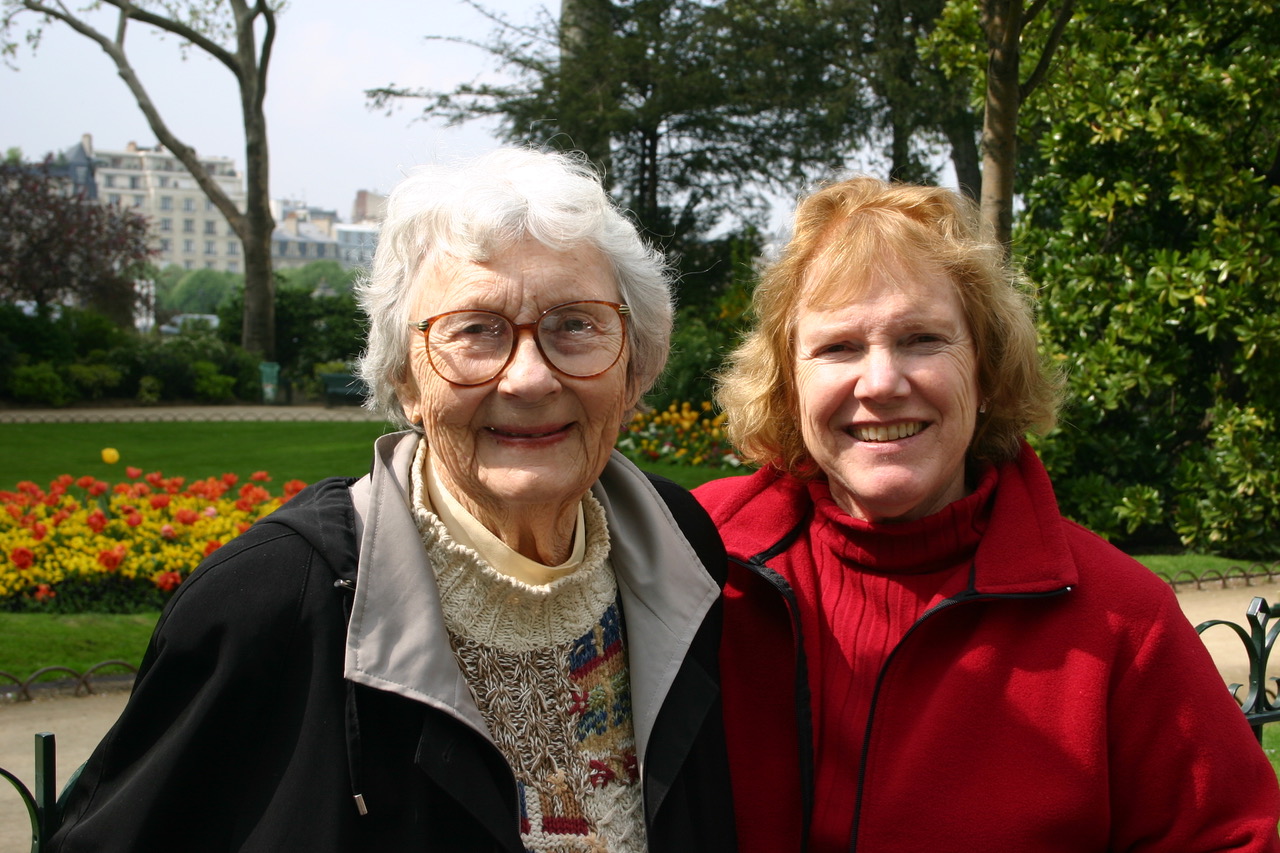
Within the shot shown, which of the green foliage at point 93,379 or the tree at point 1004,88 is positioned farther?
the green foliage at point 93,379

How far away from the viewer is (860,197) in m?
2.19

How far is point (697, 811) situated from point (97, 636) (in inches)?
174

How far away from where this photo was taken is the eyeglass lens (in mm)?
1794

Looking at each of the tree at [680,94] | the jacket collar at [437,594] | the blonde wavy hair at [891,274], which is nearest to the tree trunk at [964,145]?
the tree at [680,94]

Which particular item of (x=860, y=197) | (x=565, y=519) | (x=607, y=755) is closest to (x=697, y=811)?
(x=607, y=755)

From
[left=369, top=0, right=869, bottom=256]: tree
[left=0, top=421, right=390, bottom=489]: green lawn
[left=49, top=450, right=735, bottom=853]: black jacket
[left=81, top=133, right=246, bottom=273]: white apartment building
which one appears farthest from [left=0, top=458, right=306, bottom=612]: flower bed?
[left=81, top=133, right=246, bottom=273]: white apartment building

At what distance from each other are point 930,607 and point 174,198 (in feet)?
465

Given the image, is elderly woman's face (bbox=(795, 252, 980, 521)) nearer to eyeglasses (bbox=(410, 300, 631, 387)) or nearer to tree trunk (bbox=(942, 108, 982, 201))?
eyeglasses (bbox=(410, 300, 631, 387))

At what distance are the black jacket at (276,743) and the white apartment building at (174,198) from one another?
13570 centimetres

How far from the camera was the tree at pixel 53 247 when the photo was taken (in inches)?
1141

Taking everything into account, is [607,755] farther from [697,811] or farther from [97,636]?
[97,636]

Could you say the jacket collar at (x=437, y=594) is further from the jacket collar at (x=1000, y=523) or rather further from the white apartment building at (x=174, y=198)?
the white apartment building at (x=174, y=198)

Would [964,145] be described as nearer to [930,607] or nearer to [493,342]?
[930,607]

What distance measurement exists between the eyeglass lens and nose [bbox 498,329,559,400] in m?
0.01
